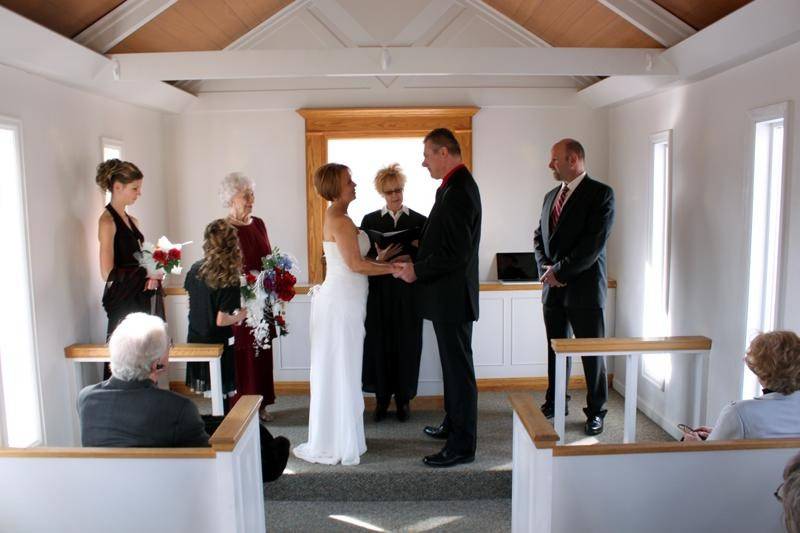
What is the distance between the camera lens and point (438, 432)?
4031 millimetres

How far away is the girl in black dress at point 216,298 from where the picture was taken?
138 inches

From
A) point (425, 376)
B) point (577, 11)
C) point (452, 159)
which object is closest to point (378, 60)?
point (452, 159)

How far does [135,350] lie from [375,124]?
361 cm

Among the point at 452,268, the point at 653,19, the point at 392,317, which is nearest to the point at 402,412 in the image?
the point at 392,317

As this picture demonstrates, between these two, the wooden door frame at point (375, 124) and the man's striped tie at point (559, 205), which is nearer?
the man's striped tie at point (559, 205)

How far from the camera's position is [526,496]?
7.81 ft

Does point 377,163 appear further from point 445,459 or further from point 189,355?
point 445,459

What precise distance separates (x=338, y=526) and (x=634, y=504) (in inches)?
66.0

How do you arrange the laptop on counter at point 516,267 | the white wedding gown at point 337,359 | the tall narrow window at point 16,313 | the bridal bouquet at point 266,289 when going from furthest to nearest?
the laptop on counter at point 516,267 < the bridal bouquet at point 266,289 < the white wedding gown at point 337,359 < the tall narrow window at point 16,313

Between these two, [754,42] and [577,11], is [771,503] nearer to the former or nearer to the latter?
[754,42]

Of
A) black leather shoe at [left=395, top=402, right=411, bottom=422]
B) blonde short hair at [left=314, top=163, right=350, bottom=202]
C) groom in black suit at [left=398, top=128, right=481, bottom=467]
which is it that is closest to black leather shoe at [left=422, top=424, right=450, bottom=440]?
black leather shoe at [left=395, top=402, right=411, bottom=422]

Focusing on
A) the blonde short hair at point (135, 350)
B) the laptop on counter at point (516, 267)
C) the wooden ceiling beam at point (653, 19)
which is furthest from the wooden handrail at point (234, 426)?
the laptop on counter at point (516, 267)

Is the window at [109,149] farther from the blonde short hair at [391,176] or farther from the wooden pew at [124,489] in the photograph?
the wooden pew at [124,489]

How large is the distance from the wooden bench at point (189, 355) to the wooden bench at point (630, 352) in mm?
1882
